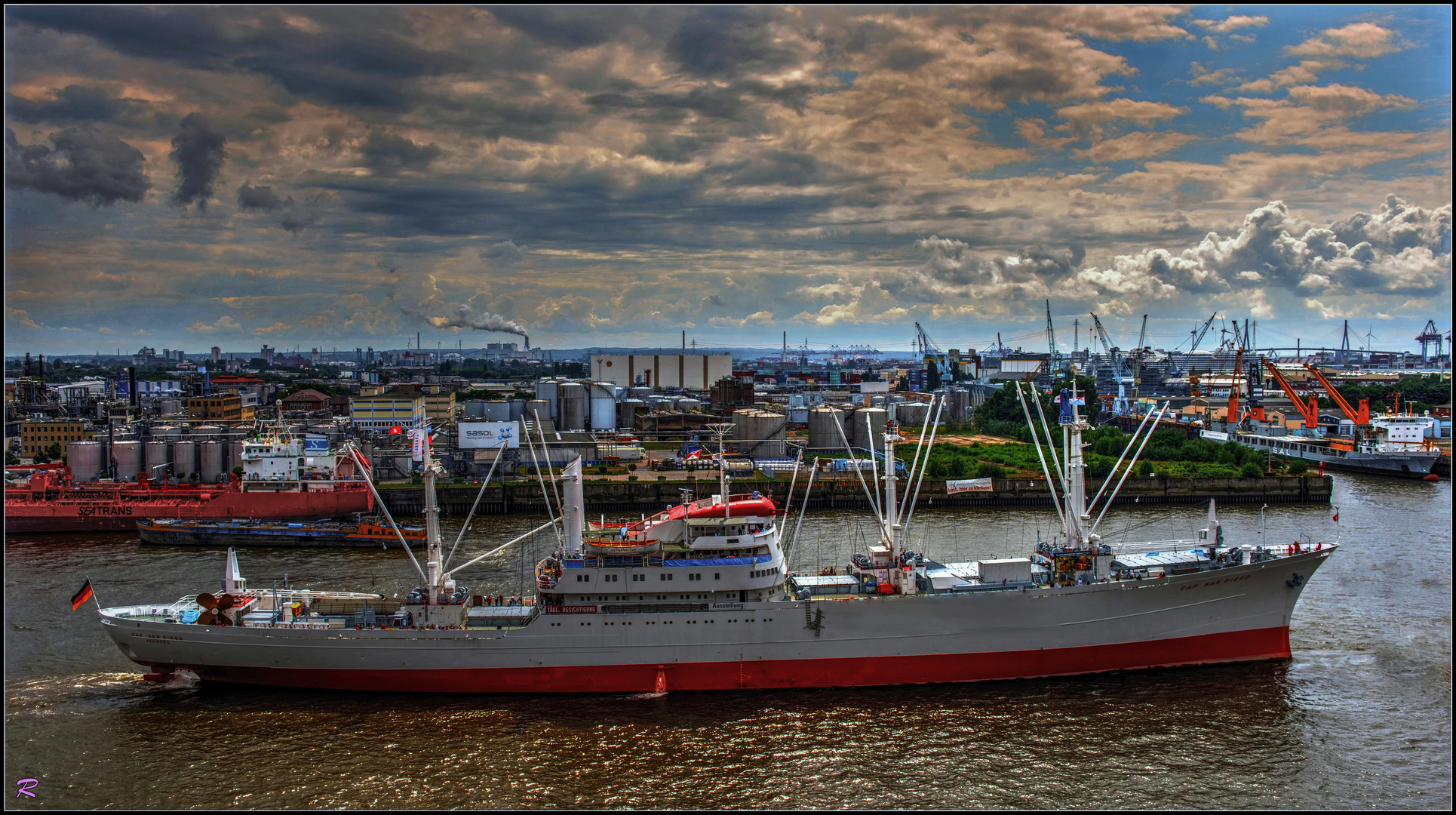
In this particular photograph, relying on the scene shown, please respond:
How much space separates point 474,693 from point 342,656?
2.82 meters

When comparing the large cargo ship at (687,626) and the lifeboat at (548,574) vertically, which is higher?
the lifeboat at (548,574)

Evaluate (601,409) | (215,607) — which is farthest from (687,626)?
(601,409)

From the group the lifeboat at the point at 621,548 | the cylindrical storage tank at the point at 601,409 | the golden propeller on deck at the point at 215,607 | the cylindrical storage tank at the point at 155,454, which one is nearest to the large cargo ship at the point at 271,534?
the cylindrical storage tank at the point at 155,454

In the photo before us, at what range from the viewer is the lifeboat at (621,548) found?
18656mm

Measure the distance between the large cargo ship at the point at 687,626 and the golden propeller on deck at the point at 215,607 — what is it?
0.05m

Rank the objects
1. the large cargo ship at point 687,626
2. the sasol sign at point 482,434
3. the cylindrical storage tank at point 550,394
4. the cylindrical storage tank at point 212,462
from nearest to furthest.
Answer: the large cargo ship at point 687,626, the cylindrical storage tank at point 212,462, the sasol sign at point 482,434, the cylindrical storage tank at point 550,394

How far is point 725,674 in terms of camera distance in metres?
18.8

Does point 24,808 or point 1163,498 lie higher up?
point 1163,498

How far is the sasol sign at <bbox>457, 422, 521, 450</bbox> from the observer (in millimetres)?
47312

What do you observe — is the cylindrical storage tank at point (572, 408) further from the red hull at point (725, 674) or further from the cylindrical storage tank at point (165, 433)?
the red hull at point (725, 674)

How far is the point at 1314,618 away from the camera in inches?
864

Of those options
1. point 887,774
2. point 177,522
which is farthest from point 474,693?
point 177,522

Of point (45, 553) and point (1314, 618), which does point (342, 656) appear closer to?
point (45, 553)

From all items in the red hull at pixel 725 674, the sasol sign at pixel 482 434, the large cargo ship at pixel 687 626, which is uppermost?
the sasol sign at pixel 482 434
